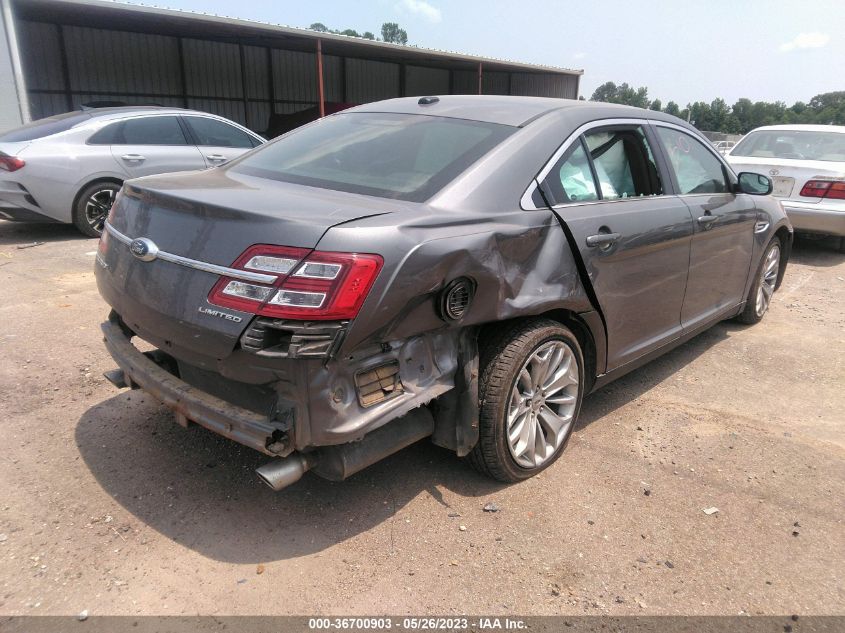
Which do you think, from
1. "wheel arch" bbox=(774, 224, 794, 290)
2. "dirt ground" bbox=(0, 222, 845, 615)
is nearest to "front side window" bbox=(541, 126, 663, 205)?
"dirt ground" bbox=(0, 222, 845, 615)

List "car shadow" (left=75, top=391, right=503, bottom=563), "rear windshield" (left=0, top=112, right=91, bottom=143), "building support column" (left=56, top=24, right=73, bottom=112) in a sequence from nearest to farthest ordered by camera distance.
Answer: "car shadow" (left=75, top=391, right=503, bottom=563) → "rear windshield" (left=0, top=112, right=91, bottom=143) → "building support column" (left=56, top=24, right=73, bottom=112)

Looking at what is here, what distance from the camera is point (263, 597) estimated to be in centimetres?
217

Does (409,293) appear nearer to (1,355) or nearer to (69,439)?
(69,439)

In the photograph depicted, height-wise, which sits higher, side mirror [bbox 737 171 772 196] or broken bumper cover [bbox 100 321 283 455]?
side mirror [bbox 737 171 772 196]

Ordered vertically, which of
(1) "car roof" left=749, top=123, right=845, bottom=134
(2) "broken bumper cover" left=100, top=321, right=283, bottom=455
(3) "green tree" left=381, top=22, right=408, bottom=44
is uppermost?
(3) "green tree" left=381, top=22, right=408, bottom=44

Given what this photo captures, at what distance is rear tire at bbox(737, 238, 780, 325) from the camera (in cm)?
500

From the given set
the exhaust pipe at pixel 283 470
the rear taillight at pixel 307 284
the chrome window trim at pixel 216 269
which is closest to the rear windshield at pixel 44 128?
the chrome window trim at pixel 216 269

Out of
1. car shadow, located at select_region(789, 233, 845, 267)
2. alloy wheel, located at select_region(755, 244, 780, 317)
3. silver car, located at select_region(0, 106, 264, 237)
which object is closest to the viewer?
alloy wheel, located at select_region(755, 244, 780, 317)

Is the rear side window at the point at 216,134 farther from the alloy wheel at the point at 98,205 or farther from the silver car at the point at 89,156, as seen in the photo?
the alloy wheel at the point at 98,205

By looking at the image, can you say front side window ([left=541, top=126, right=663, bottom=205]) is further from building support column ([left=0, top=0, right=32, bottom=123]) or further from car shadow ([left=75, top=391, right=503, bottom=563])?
building support column ([left=0, top=0, right=32, bottom=123])

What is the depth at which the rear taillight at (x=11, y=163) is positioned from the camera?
6.61 m

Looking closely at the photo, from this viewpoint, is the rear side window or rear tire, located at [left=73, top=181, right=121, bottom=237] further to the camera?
the rear side window

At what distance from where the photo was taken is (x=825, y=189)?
24.4 feet

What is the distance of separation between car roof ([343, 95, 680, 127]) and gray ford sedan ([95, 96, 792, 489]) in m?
0.02
